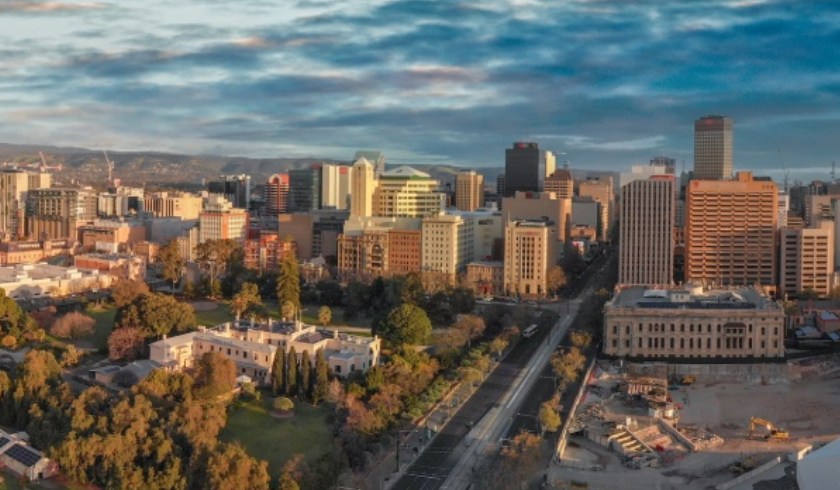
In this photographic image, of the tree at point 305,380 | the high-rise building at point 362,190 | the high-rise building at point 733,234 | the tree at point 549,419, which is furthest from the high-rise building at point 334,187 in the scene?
the tree at point 549,419

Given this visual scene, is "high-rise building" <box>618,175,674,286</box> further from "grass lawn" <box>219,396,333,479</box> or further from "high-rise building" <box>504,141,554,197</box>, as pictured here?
"high-rise building" <box>504,141,554,197</box>

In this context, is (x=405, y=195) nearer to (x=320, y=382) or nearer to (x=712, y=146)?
(x=320, y=382)

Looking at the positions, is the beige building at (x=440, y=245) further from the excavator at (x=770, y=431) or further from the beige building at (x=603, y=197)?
the beige building at (x=603, y=197)

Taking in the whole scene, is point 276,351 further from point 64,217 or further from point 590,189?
point 590,189

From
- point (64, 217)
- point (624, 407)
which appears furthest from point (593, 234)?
point (624, 407)

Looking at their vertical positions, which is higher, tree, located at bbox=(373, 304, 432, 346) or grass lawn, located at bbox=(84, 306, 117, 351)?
tree, located at bbox=(373, 304, 432, 346)

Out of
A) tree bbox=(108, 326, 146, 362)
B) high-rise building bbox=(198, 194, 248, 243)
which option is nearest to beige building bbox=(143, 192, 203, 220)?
high-rise building bbox=(198, 194, 248, 243)
